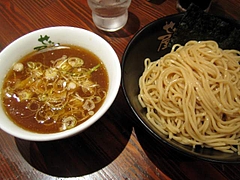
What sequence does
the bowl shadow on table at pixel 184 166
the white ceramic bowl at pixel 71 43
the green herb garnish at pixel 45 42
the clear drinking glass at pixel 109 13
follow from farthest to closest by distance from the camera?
the clear drinking glass at pixel 109 13
the green herb garnish at pixel 45 42
the bowl shadow on table at pixel 184 166
the white ceramic bowl at pixel 71 43

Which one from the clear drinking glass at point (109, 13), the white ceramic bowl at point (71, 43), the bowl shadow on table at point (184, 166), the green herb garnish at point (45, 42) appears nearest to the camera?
the white ceramic bowl at point (71, 43)

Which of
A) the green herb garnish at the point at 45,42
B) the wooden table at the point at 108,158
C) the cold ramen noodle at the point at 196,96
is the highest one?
the green herb garnish at the point at 45,42

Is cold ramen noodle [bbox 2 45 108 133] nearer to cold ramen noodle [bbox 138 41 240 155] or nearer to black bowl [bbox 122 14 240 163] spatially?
black bowl [bbox 122 14 240 163]

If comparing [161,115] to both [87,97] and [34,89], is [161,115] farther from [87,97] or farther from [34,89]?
[34,89]

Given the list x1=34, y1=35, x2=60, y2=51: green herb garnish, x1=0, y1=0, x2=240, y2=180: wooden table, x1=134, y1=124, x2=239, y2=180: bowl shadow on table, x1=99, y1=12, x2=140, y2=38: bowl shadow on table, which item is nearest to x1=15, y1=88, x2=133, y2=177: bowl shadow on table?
x1=0, y1=0, x2=240, y2=180: wooden table

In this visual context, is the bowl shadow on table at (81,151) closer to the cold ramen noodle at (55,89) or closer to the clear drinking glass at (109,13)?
the cold ramen noodle at (55,89)

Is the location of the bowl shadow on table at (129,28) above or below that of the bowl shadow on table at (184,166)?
above

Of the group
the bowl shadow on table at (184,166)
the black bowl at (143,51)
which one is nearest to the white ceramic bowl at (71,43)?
the black bowl at (143,51)
